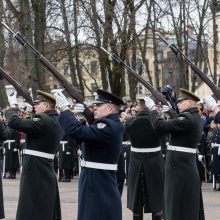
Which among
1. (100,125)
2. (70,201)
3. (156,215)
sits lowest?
(70,201)

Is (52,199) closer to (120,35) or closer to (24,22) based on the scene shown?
(24,22)

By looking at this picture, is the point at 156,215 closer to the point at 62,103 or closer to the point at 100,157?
the point at 100,157

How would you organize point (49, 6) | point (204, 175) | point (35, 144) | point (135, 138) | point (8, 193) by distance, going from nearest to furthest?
point (35, 144)
point (135, 138)
point (8, 193)
point (204, 175)
point (49, 6)

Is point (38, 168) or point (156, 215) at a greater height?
point (38, 168)

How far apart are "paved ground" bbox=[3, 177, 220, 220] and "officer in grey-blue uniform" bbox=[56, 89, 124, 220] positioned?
4073 millimetres

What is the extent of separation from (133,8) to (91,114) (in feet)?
61.6

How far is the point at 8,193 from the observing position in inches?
619

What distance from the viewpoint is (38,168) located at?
9398 millimetres

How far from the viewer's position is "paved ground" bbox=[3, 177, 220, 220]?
12281 mm

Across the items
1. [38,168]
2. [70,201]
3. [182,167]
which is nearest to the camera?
[38,168]

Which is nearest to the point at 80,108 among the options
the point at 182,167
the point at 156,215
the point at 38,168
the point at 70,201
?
the point at 38,168

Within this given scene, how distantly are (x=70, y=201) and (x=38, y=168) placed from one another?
4.95 meters

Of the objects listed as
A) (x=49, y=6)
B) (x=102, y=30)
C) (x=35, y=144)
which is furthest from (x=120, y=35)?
(x=35, y=144)

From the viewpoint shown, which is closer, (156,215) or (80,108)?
(80,108)
